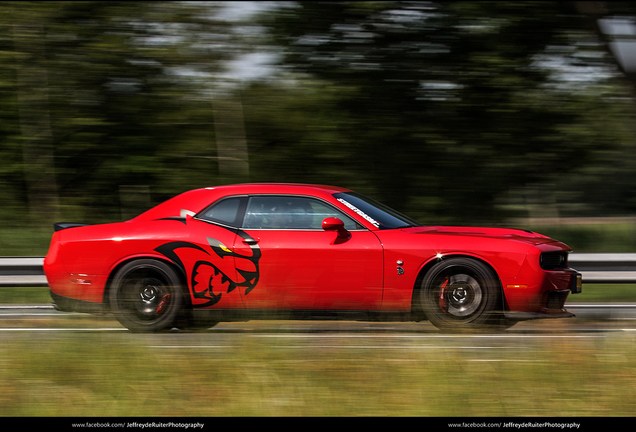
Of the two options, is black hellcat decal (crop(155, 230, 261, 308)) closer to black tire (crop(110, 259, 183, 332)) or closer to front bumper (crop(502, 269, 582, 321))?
black tire (crop(110, 259, 183, 332))

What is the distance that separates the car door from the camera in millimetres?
5398

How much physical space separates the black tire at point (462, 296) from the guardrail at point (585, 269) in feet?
6.66

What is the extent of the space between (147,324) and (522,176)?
6.99 metres

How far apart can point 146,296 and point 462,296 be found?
2.65 meters

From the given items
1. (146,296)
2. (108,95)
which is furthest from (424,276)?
(108,95)

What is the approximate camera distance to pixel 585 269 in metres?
7.09

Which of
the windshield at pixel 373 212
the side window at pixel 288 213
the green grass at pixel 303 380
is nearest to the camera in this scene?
the green grass at pixel 303 380

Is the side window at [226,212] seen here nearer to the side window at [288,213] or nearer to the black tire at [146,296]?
the side window at [288,213]

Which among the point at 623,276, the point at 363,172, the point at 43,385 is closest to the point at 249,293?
the point at 43,385

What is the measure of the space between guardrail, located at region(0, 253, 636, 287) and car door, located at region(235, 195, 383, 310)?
2695 mm

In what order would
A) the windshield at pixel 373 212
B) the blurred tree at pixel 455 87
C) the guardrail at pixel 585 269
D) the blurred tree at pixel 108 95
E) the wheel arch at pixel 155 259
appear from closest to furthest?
the wheel arch at pixel 155 259 < the windshield at pixel 373 212 < the guardrail at pixel 585 269 < the blurred tree at pixel 455 87 < the blurred tree at pixel 108 95

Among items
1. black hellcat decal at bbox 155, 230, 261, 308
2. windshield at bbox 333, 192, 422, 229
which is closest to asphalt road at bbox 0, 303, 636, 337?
black hellcat decal at bbox 155, 230, 261, 308

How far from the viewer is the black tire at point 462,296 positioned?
5.39 metres

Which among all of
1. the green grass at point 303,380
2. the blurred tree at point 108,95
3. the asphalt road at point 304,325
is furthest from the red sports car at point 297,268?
the blurred tree at point 108,95
